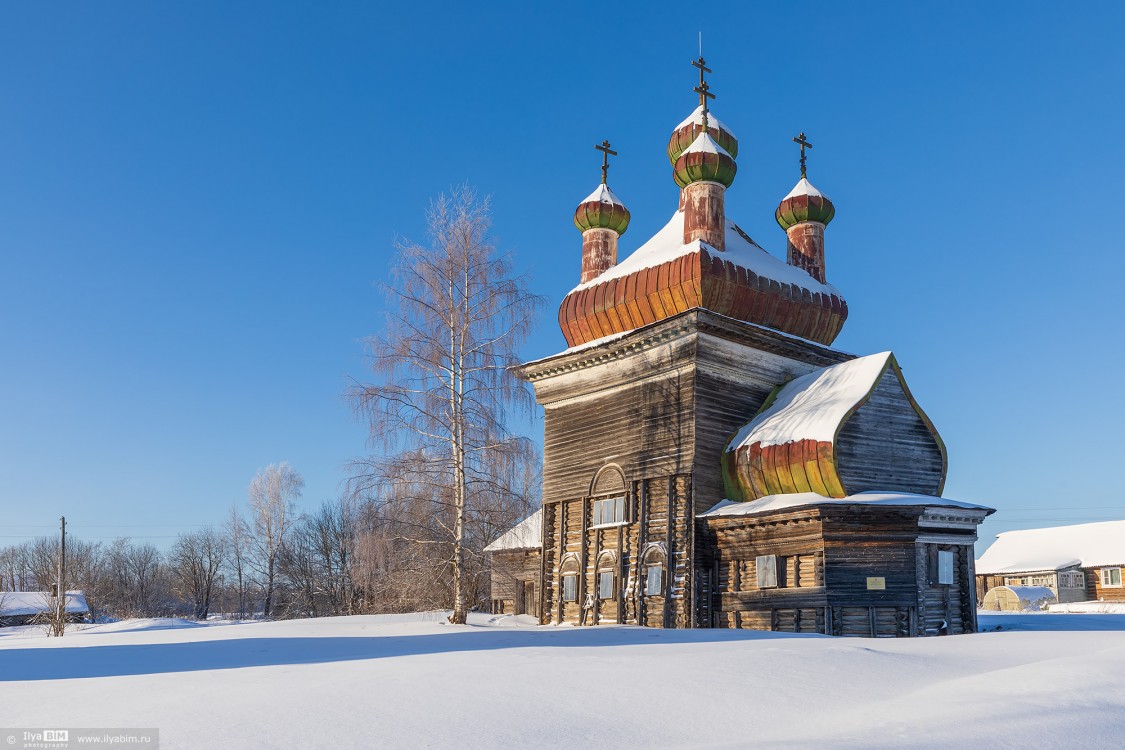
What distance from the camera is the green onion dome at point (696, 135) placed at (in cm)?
2586

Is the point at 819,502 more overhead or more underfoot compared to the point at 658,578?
more overhead

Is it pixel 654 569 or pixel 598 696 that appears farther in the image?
pixel 654 569

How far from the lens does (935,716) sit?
7.44 m

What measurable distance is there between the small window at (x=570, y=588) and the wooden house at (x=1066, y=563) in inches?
1459

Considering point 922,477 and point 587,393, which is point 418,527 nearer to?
point 587,393

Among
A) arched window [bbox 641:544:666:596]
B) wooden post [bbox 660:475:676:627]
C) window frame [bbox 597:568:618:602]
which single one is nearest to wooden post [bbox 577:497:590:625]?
window frame [bbox 597:568:618:602]

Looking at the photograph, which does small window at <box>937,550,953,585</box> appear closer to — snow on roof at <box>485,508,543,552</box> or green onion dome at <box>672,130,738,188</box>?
green onion dome at <box>672,130,738,188</box>

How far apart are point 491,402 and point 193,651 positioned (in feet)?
29.7

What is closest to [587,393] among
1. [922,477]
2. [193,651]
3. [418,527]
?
[418,527]

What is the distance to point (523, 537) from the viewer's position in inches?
1157

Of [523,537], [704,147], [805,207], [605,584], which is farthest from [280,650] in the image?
[805,207]

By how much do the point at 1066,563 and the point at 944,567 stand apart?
36.6 m

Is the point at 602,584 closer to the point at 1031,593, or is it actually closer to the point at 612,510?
the point at 612,510

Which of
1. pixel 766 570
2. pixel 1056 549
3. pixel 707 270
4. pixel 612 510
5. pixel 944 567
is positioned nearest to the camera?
pixel 944 567
